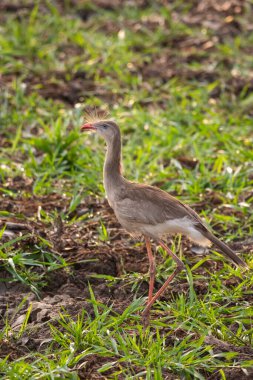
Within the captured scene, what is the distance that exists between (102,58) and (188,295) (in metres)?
4.00

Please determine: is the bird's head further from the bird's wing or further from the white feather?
the white feather

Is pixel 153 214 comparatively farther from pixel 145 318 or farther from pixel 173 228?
pixel 145 318

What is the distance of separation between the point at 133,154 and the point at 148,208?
6.92ft


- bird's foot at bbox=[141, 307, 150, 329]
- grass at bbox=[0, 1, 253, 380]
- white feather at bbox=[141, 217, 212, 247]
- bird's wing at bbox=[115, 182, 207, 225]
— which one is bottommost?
grass at bbox=[0, 1, 253, 380]

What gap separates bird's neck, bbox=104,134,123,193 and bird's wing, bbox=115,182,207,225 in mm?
97

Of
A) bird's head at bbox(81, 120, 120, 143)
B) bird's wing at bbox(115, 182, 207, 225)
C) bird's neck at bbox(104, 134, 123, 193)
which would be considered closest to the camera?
bird's wing at bbox(115, 182, 207, 225)

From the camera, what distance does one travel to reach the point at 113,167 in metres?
4.82

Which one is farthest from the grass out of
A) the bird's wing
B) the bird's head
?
the bird's head

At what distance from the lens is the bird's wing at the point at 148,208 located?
4578 millimetres

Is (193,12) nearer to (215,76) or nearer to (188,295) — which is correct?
(215,76)

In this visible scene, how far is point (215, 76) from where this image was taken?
8141mm

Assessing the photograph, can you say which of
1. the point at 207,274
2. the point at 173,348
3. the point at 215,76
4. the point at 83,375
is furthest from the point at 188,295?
the point at 215,76

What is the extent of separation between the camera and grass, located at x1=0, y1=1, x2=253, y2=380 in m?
4.16

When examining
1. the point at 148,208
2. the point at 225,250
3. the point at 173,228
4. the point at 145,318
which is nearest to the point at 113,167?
the point at 148,208
